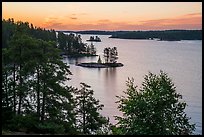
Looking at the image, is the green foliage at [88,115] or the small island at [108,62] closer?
the green foliage at [88,115]

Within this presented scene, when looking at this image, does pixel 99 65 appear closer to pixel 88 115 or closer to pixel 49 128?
pixel 88 115

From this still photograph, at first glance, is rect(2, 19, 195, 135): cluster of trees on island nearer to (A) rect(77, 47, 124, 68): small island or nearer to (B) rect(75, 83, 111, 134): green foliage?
(B) rect(75, 83, 111, 134): green foliage

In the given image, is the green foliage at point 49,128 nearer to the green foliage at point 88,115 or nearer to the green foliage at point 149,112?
the green foliage at point 149,112

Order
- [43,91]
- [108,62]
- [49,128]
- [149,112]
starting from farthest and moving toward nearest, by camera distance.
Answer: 1. [108,62]
2. [43,91]
3. [49,128]
4. [149,112]

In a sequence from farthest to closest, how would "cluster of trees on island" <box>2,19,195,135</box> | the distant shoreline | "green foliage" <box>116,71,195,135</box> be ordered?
the distant shoreline < "cluster of trees on island" <box>2,19,195,135</box> < "green foliage" <box>116,71,195,135</box>

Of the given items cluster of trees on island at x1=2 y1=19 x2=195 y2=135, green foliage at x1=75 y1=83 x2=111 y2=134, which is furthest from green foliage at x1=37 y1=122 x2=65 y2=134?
green foliage at x1=75 y1=83 x2=111 y2=134

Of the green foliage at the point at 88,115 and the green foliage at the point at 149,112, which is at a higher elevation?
the green foliage at the point at 149,112

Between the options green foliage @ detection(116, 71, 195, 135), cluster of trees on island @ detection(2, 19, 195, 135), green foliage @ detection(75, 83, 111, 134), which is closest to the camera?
green foliage @ detection(116, 71, 195, 135)

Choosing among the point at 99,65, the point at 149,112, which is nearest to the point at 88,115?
the point at 149,112

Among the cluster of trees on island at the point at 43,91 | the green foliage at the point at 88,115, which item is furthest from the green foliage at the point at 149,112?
the green foliage at the point at 88,115

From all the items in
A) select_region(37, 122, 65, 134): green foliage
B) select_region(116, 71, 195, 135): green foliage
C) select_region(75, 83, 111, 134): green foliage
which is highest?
select_region(116, 71, 195, 135): green foliage

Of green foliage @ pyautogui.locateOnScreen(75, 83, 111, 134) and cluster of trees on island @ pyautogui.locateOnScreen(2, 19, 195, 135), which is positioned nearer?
cluster of trees on island @ pyautogui.locateOnScreen(2, 19, 195, 135)

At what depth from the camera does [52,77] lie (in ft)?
A: 38.2

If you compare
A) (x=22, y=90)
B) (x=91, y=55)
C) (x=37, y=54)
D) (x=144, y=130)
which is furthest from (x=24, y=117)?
(x=91, y=55)
